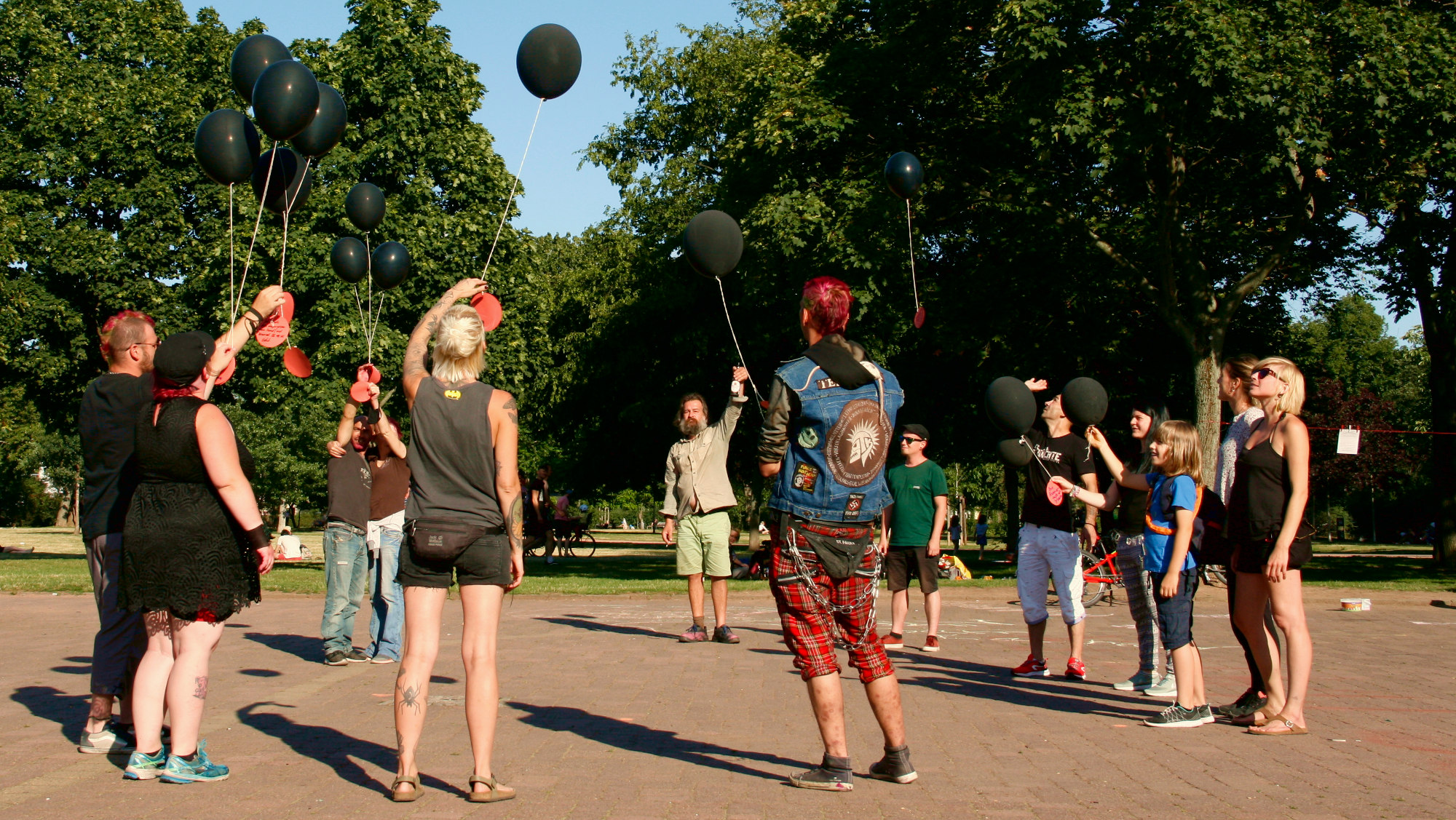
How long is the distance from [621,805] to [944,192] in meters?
18.2

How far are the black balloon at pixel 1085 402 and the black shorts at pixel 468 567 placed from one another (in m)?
4.29

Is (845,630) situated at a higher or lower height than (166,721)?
higher

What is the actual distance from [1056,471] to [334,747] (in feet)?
16.5

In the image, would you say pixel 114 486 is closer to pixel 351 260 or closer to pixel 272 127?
pixel 272 127

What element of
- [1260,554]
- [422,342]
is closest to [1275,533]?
[1260,554]

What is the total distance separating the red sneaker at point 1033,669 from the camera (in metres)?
8.25

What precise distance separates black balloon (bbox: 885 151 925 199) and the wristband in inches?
362

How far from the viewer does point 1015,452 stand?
25.6ft

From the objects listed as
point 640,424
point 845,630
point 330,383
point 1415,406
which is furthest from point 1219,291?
point 1415,406

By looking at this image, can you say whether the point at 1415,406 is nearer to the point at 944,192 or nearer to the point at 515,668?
the point at 944,192

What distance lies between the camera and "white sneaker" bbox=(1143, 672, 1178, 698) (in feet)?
24.0

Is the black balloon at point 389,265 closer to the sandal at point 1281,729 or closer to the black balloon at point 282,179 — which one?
the black balloon at point 282,179

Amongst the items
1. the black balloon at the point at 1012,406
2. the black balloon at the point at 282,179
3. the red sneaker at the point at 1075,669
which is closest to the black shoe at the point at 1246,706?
the red sneaker at the point at 1075,669

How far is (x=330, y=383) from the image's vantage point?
2361 cm
